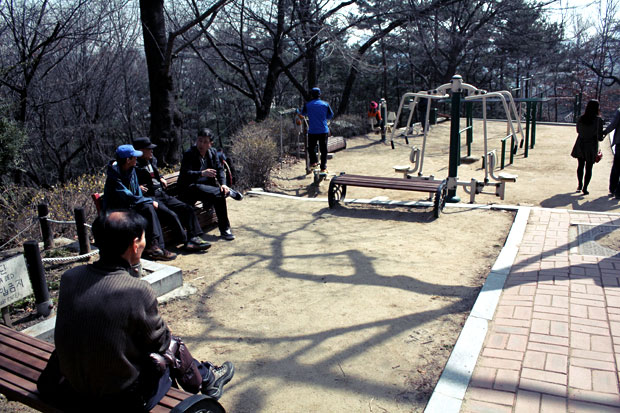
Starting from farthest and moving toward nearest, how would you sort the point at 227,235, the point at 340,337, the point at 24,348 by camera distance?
the point at 227,235
the point at 340,337
the point at 24,348

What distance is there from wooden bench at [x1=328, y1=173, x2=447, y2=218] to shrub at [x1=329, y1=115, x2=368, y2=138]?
8.14 m

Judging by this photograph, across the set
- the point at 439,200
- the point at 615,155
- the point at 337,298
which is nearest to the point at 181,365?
the point at 337,298

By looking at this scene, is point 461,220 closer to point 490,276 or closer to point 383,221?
point 383,221

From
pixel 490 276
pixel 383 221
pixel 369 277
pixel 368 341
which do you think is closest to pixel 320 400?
pixel 368 341

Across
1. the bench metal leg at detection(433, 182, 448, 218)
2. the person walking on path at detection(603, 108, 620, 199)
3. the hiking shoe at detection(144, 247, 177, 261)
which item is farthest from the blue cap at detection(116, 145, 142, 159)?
the person walking on path at detection(603, 108, 620, 199)

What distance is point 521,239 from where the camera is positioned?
5312 mm

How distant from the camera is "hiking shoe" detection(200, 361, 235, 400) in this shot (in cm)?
260

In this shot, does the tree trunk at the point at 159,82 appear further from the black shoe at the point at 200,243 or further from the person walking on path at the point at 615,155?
the person walking on path at the point at 615,155

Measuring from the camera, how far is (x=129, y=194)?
462 cm

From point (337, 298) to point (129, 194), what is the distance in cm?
223

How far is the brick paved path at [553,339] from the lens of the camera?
8.83ft

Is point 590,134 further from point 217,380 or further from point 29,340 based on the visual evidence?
point 29,340

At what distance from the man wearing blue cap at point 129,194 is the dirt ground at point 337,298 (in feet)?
1.14

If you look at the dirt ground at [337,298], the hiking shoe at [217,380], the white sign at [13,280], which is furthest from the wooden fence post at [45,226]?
the hiking shoe at [217,380]
